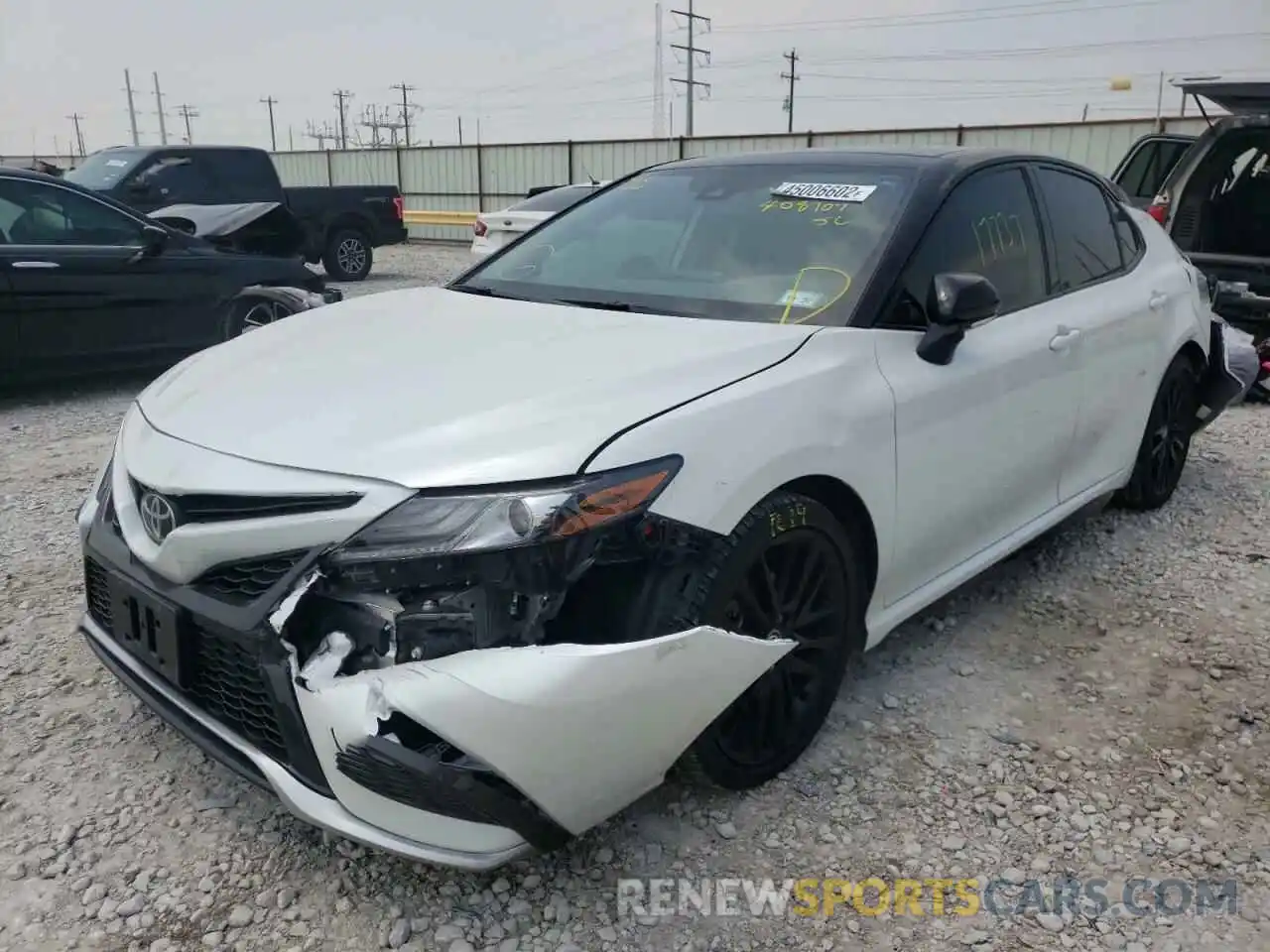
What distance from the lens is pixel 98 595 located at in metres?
2.52

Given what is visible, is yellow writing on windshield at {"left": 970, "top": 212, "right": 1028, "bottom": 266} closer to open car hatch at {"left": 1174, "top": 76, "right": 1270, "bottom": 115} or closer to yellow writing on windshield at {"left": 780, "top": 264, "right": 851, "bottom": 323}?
yellow writing on windshield at {"left": 780, "top": 264, "right": 851, "bottom": 323}

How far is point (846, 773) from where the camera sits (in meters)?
Answer: 2.69

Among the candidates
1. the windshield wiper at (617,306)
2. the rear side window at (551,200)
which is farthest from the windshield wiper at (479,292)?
the rear side window at (551,200)

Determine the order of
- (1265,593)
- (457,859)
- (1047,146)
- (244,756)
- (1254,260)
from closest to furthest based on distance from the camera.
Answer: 1. (457,859)
2. (244,756)
3. (1265,593)
4. (1254,260)
5. (1047,146)

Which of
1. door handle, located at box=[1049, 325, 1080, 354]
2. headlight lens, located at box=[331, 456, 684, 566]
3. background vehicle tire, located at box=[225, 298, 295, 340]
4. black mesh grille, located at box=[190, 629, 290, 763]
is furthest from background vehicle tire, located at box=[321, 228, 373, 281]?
headlight lens, located at box=[331, 456, 684, 566]

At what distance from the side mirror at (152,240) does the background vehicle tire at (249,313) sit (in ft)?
1.98

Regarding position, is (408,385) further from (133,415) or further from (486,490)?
(133,415)

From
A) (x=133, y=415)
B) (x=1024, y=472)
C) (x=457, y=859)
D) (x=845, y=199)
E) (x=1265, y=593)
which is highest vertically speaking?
(x=845, y=199)

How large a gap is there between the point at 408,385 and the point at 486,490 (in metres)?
0.52

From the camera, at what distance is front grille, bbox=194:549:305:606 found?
2024mm

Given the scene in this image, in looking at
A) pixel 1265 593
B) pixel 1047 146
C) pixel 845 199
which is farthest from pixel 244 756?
pixel 1047 146

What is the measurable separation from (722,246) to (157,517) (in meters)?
1.78

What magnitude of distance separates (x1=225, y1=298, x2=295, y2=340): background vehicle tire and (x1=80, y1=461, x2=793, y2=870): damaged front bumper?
17.9 feet

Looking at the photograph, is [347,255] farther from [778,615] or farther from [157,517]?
[778,615]
